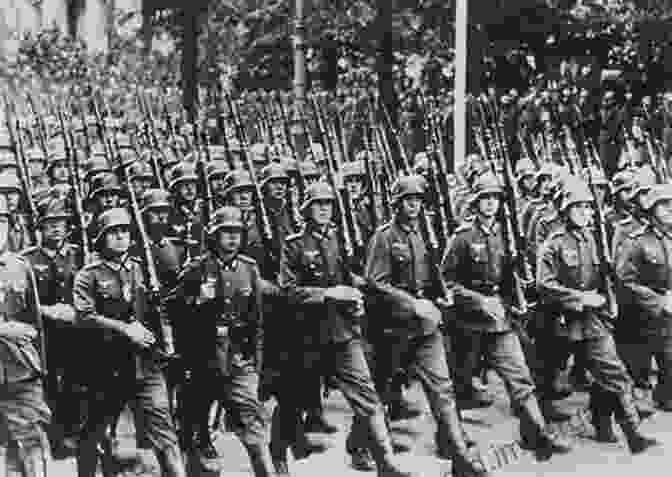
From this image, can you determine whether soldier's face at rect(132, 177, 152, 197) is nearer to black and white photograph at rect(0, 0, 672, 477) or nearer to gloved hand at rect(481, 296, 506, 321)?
black and white photograph at rect(0, 0, 672, 477)

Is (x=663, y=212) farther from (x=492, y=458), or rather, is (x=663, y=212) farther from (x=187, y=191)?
(x=187, y=191)

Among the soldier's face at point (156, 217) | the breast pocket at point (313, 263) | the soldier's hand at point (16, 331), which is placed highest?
the soldier's face at point (156, 217)

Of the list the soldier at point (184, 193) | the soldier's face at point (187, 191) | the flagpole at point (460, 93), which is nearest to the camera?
the soldier at point (184, 193)

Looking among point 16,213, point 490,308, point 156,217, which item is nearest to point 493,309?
point 490,308

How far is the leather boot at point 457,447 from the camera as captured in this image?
8.07 metres

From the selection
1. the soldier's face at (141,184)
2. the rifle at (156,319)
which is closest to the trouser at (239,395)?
the rifle at (156,319)

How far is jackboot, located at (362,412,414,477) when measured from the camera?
7.95m

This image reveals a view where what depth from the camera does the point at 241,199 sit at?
9664 millimetres

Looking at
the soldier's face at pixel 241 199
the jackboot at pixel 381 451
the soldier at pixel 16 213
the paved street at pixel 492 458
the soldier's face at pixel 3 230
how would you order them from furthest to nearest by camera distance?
the soldier's face at pixel 241 199 < the soldier at pixel 16 213 < the paved street at pixel 492 458 < the jackboot at pixel 381 451 < the soldier's face at pixel 3 230

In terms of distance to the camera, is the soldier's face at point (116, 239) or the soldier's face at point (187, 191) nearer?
the soldier's face at point (116, 239)

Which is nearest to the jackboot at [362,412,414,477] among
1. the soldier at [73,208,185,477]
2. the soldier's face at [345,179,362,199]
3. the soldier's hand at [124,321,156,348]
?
the soldier at [73,208,185,477]

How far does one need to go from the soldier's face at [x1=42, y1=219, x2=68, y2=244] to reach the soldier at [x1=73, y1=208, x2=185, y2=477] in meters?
1.19

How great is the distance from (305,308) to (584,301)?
1.90 m

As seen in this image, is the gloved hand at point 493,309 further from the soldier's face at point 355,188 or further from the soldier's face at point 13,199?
the soldier's face at point 13,199
